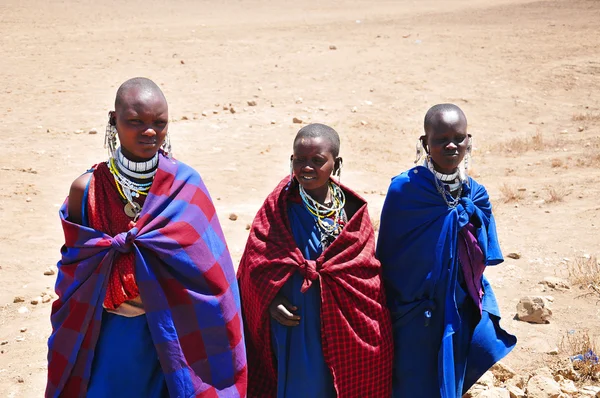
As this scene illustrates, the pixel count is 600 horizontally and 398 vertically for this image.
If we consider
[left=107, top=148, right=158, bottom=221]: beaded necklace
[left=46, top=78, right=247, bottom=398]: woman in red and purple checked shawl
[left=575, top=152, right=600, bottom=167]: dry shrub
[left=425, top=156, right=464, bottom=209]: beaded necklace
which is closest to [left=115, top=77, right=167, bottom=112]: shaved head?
[left=46, top=78, right=247, bottom=398]: woman in red and purple checked shawl

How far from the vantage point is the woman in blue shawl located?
3.59 meters

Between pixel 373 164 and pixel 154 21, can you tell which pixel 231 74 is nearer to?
pixel 373 164

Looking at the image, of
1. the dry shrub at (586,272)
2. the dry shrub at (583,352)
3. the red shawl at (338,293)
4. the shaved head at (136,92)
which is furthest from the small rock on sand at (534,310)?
the shaved head at (136,92)

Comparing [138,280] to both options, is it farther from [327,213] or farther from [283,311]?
[327,213]

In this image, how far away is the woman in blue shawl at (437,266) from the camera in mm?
3594

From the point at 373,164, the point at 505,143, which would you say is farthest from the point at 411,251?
the point at 505,143

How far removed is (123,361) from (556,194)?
6.14 meters

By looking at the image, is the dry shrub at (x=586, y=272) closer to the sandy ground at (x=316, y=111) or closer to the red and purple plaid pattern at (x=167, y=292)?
the sandy ground at (x=316, y=111)

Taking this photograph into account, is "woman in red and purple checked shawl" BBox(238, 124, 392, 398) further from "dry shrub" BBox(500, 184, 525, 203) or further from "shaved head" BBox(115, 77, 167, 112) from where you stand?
"dry shrub" BBox(500, 184, 525, 203)

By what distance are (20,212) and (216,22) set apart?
54.4ft

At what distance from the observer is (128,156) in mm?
3152

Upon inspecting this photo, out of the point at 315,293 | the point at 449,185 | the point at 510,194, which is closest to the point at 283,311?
the point at 315,293

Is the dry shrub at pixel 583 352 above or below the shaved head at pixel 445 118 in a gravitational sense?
below

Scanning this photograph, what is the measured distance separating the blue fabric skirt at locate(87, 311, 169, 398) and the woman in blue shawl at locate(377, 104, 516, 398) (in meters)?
1.27
